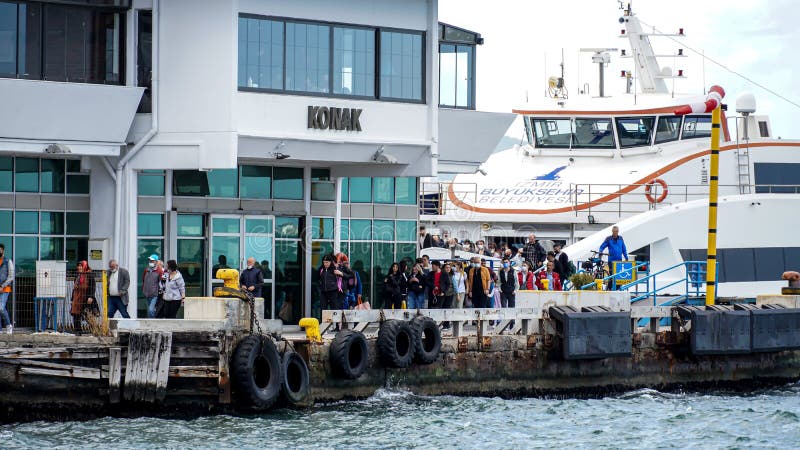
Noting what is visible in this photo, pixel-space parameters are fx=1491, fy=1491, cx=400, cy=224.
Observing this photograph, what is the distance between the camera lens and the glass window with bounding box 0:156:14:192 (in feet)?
85.9

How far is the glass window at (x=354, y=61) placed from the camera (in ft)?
89.6

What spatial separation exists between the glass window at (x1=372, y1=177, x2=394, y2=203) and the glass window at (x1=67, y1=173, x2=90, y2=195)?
650 centimetres

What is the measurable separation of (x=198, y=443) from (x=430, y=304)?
10.1 m

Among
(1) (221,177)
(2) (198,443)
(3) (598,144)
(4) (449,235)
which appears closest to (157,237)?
(1) (221,177)

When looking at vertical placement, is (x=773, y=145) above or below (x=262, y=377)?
above

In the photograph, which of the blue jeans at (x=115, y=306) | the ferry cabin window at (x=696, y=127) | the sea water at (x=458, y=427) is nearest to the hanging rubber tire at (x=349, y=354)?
the sea water at (x=458, y=427)

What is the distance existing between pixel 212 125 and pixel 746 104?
2035cm

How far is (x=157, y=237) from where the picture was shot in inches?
1063

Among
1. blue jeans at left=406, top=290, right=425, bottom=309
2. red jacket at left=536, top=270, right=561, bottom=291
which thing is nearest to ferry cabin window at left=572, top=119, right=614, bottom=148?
red jacket at left=536, top=270, right=561, bottom=291

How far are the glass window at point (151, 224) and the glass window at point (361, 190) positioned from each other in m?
4.81

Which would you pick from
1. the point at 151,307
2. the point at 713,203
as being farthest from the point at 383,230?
the point at 151,307

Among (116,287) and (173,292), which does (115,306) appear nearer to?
(116,287)

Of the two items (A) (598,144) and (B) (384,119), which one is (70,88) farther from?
(A) (598,144)

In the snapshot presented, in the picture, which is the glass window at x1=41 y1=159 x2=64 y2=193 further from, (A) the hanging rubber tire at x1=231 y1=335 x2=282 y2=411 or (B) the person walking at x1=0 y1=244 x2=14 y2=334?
(A) the hanging rubber tire at x1=231 y1=335 x2=282 y2=411
